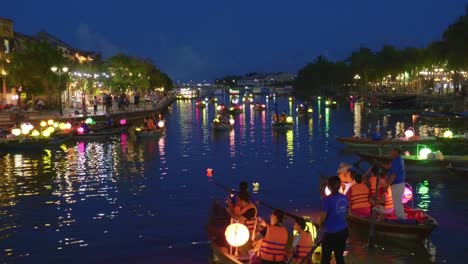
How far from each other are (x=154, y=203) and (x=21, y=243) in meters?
6.27

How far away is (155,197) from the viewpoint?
79.7 ft

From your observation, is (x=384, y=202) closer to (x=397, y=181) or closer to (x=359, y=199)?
(x=359, y=199)

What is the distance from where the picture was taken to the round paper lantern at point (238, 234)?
1323 centimetres

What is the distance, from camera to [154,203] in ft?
75.8

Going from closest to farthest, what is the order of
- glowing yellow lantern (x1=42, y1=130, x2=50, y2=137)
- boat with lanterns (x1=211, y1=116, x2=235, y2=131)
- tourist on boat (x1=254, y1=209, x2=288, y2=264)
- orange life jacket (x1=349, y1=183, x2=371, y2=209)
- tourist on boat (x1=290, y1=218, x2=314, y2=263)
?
tourist on boat (x1=254, y1=209, x2=288, y2=264)
tourist on boat (x1=290, y1=218, x2=314, y2=263)
orange life jacket (x1=349, y1=183, x2=371, y2=209)
glowing yellow lantern (x1=42, y1=130, x2=50, y2=137)
boat with lanterns (x1=211, y1=116, x2=235, y2=131)

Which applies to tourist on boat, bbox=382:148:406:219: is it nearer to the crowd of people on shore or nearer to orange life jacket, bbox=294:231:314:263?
the crowd of people on shore

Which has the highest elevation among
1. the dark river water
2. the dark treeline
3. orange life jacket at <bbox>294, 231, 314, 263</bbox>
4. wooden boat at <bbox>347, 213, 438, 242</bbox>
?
the dark treeline

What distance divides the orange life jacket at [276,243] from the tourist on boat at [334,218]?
790 millimetres

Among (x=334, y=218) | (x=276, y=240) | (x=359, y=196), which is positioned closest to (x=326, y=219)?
(x=334, y=218)

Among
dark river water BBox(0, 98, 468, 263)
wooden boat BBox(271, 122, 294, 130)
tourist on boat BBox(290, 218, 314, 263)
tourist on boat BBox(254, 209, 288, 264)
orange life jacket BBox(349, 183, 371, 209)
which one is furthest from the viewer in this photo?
wooden boat BBox(271, 122, 294, 130)

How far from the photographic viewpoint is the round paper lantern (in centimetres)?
1323

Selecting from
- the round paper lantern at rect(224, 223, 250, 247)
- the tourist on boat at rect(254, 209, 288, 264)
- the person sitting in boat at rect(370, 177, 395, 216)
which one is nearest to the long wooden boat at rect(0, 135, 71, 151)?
the person sitting in boat at rect(370, 177, 395, 216)

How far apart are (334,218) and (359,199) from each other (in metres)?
5.32

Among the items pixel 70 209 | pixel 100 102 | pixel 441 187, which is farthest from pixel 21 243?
pixel 100 102
